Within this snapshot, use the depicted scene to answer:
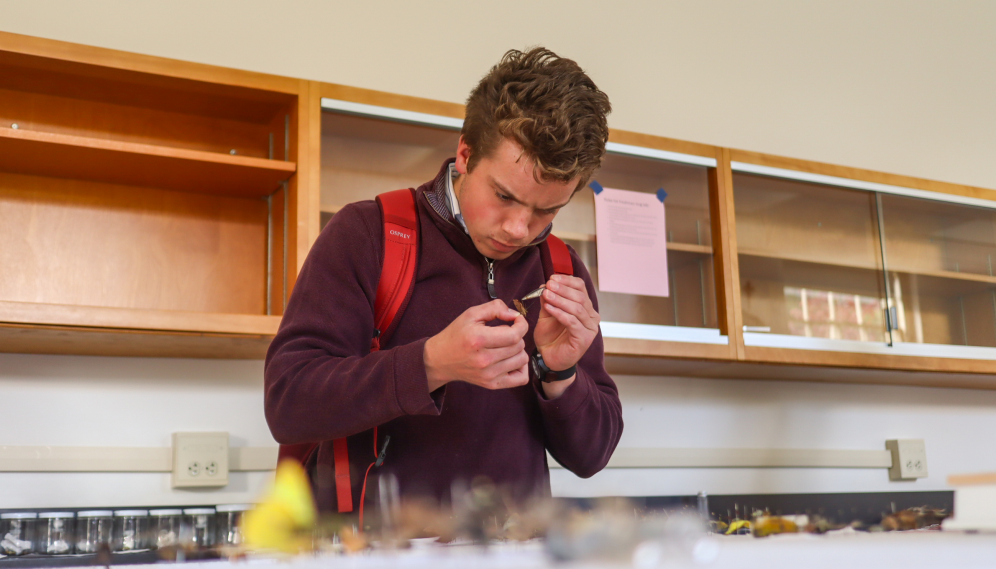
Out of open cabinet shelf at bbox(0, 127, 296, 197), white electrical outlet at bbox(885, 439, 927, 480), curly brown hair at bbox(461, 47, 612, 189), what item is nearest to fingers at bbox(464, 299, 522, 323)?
curly brown hair at bbox(461, 47, 612, 189)

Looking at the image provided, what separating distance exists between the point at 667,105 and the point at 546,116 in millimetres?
1717

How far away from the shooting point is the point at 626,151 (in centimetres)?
209

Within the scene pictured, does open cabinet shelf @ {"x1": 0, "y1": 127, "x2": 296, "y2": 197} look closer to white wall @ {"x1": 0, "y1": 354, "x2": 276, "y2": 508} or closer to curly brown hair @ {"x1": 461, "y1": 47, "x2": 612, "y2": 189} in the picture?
white wall @ {"x1": 0, "y1": 354, "x2": 276, "y2": 508}

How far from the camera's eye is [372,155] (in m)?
1.86

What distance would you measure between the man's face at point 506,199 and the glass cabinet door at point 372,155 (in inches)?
27.9

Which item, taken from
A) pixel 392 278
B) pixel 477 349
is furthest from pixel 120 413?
pixel 477 349

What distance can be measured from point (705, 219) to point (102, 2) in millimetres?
1591

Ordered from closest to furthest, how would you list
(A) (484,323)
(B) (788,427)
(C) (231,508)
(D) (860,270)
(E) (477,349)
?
(E) (477,349) → (A) (484,323) → (C) (231,508) → (D) (860,270) → (B) (788,427)

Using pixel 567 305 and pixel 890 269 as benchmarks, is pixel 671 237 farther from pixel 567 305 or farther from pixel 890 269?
pixel 567 305

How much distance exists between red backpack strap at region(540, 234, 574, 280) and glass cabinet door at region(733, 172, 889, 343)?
100 centimetres

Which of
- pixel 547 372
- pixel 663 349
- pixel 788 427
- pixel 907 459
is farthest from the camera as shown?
pixel 907 459

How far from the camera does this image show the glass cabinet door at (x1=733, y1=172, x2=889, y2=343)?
2.21 metres

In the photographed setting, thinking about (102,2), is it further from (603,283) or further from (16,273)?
(603,283)

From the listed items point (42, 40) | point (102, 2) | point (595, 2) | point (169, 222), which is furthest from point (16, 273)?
point (595, 2)
